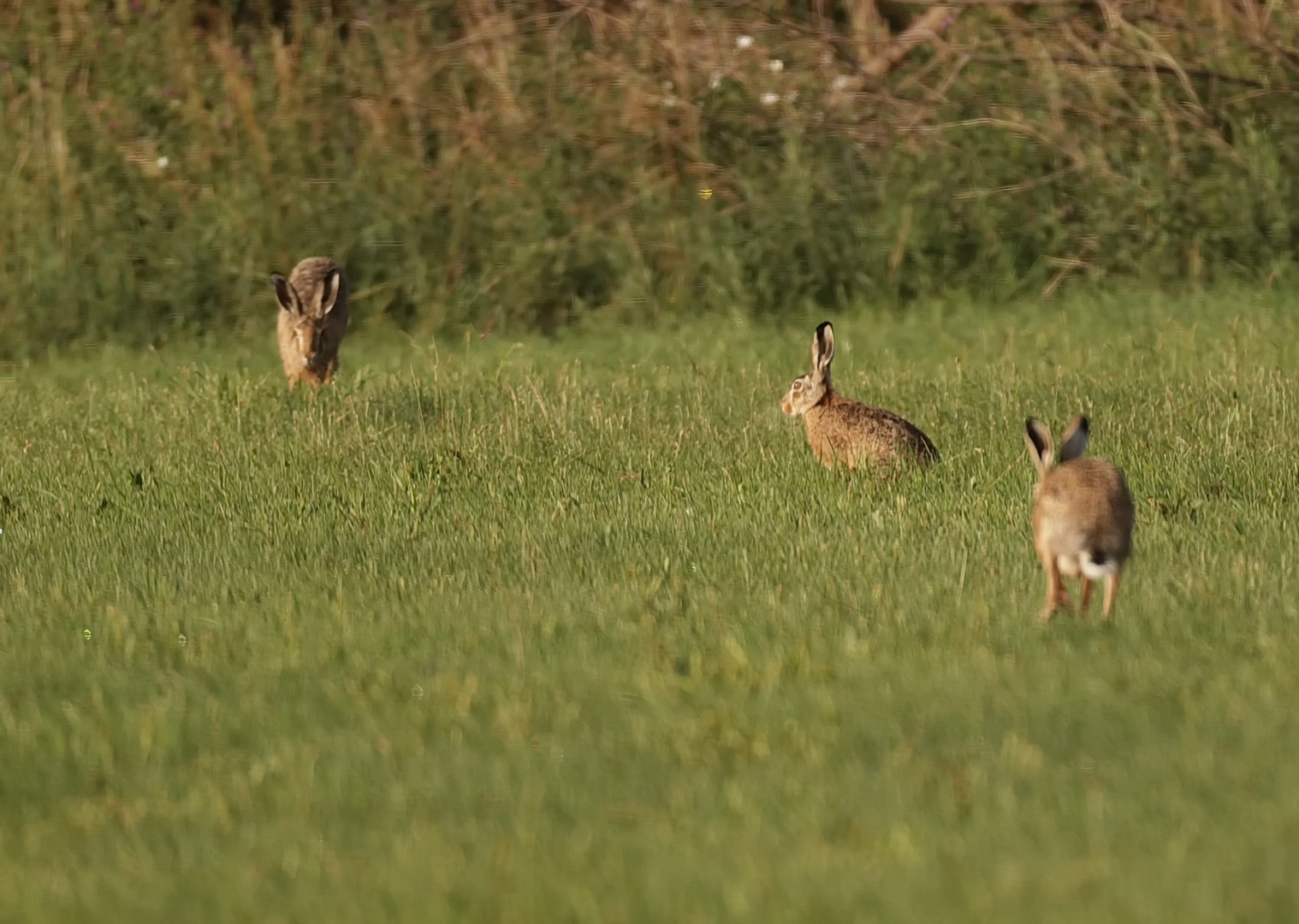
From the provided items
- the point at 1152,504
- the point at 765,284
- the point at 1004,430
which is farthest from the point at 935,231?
the point at 1152,504

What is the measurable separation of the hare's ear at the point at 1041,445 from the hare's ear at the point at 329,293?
24.0ft

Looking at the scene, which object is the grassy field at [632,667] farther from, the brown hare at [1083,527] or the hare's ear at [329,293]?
the hare's ear at [329,293]

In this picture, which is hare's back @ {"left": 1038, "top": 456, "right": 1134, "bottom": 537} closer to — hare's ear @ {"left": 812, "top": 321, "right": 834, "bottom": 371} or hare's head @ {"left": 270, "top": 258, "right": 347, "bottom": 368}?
hare's ear @ {"left": 812, "top": 321, "right": 834, "bottom": 371}

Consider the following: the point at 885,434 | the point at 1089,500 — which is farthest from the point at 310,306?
the point at 1089,500

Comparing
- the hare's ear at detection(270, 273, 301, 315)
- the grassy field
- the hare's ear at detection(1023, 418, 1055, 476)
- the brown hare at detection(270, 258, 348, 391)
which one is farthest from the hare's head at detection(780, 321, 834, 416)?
the hare's ear at detection(270, 273, 301, 315)

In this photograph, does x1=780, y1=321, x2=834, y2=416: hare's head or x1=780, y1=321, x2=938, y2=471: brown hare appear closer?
x1=780, y1=321, x2=938, y2=471: brown hare

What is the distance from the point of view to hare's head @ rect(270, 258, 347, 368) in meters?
13.5

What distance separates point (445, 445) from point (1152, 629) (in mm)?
4728

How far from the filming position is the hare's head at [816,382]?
1030cm

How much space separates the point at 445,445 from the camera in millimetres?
10414

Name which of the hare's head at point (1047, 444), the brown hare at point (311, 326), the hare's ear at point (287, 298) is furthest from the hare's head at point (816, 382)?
the hare's ear at point (287, 298)

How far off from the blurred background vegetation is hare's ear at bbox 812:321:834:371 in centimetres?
503

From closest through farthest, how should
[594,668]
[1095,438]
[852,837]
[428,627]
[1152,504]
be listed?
[852,837], [594,668], [428,627], [1152,504], [1095,438]

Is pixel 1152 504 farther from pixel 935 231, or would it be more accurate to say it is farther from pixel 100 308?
pixel 100 308
